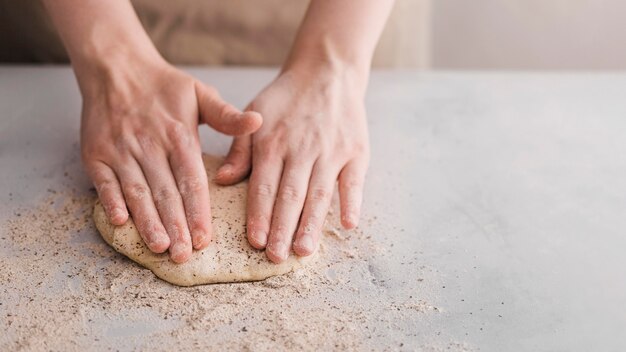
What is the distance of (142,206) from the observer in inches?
45.4

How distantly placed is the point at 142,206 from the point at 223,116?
21cm

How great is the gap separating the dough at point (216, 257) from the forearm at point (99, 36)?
0.31m

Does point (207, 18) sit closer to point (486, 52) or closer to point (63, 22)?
point (63, 22)

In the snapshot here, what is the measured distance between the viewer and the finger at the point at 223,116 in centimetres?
122

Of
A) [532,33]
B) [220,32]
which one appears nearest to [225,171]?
[220,32]

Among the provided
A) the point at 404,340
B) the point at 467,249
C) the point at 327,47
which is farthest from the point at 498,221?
the point at 327,47

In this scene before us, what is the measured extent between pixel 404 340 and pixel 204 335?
26 cm

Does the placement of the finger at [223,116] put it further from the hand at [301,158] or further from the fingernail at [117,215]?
the fingernail at [117,215]

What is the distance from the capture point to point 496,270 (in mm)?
1109

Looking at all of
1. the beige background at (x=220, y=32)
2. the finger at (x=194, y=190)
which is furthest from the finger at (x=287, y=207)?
the beige background at (x=220, y=32)

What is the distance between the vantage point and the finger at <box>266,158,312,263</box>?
3.60ft

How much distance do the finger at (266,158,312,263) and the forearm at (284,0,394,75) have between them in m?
0.25

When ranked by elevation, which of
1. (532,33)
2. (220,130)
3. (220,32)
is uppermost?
(220,130)

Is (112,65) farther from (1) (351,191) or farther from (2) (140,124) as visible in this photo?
(1) (351,191)
